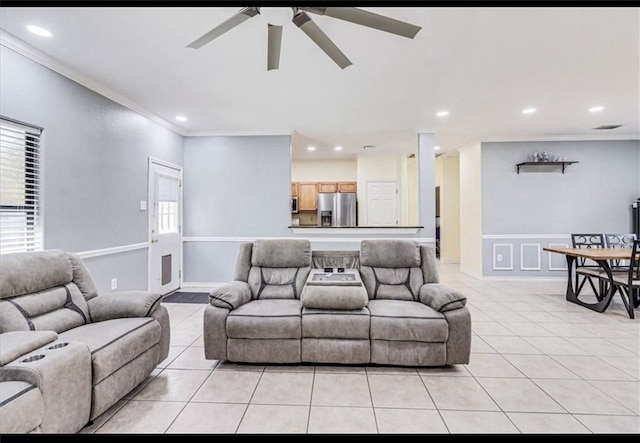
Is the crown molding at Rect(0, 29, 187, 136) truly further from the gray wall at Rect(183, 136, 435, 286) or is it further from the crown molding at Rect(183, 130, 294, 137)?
the gray wall at Rect(183, 136, 435, 286)

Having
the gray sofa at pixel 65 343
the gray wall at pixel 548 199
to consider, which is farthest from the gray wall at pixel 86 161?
the gray wall at pixel 548 199

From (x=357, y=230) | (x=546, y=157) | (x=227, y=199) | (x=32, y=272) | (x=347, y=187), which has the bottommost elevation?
(x=32, y=272)

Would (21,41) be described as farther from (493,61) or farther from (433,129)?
(433,129)

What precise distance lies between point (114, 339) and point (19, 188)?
1710 mm

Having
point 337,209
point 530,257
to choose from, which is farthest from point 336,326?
point 337,209

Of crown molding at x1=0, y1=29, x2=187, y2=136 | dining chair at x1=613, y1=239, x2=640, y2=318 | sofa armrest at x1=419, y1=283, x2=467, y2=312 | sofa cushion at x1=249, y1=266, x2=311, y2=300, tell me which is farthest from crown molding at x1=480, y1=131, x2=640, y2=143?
crown molding at x1=0, y1=29, x2=187, y2=136

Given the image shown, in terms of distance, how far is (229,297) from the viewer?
255cm

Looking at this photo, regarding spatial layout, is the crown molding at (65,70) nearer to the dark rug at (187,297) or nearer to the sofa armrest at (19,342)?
the sofa armrest at (19,342)

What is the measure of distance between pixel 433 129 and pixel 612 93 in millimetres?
2143

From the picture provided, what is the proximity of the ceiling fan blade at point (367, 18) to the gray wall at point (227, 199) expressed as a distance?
3.35 meters

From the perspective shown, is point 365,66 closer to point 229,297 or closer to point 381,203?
point 229,297

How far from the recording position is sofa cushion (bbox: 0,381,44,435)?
1319 millimetres

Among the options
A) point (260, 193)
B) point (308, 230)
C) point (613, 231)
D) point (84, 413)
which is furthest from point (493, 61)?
point (613, 231)

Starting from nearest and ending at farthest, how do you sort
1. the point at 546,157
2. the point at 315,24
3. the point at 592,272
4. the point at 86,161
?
1. the point at 315,24
2. the point at 86,161
3. the point at 592,272
4. the point at 546,157
